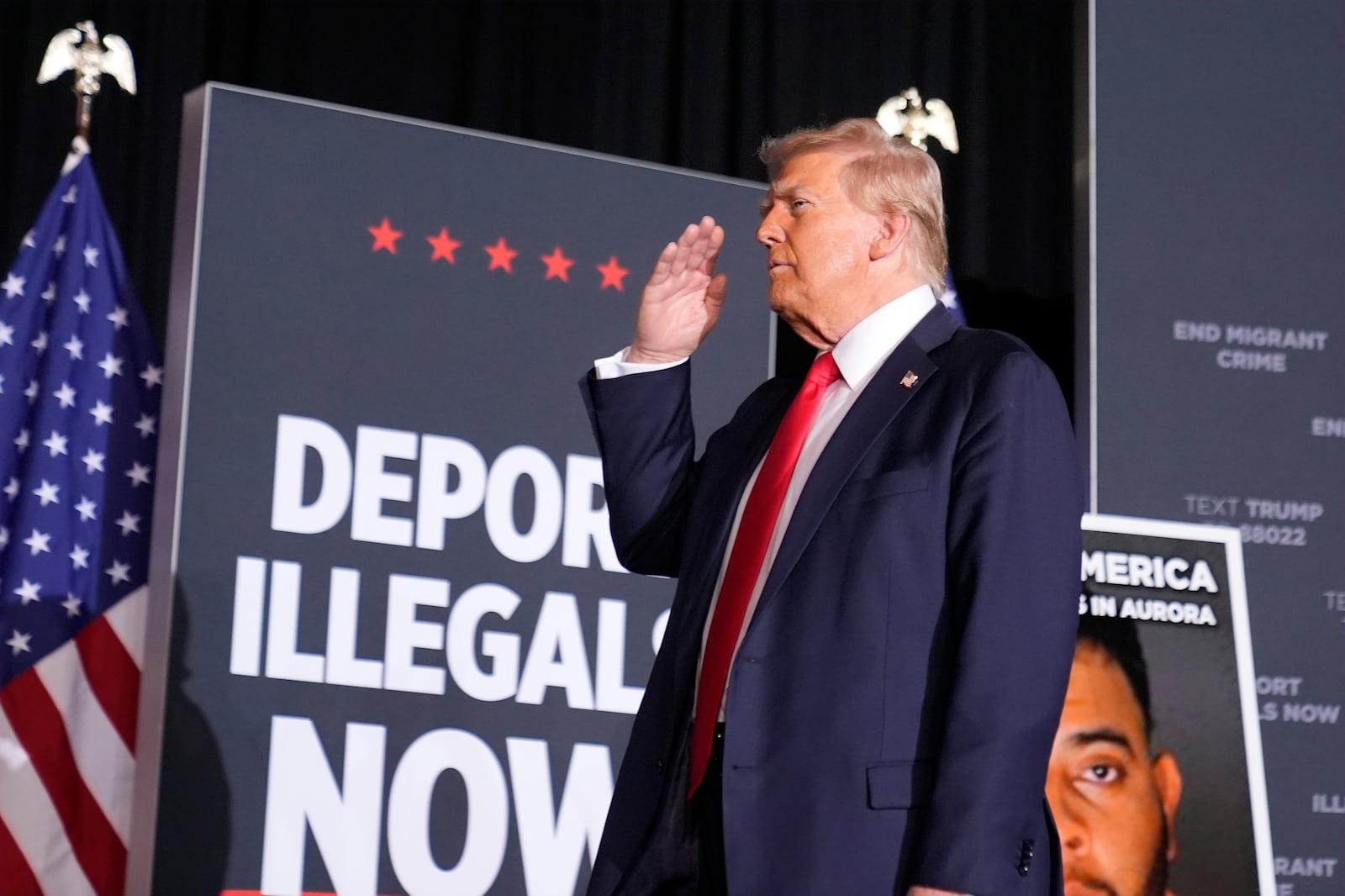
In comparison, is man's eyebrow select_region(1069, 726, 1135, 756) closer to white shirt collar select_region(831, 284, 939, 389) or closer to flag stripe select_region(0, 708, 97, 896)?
white shirt collar select_region(831, 284, 939, 389)

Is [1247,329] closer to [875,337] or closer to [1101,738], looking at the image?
[1101,738]

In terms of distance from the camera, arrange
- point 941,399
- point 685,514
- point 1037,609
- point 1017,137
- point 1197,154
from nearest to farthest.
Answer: point 1037,609, point 941,399, point 685,514, point 1197,154, point 1017,137

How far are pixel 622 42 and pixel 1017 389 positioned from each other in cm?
322

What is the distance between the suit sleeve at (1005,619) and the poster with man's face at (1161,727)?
55.4 inches

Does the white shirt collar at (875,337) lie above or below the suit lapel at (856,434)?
above

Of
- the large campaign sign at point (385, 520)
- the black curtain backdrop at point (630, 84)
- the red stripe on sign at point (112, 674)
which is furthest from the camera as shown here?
the black curtain backdrop at point (630, 84)

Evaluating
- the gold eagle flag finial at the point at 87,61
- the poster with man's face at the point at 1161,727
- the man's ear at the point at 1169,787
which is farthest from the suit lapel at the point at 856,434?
the gold eagle flag finial at the point at 87,61

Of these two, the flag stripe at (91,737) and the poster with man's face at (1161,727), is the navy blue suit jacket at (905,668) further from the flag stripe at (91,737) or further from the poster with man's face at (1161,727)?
the flag stripe at (91,737)

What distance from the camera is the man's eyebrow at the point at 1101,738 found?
3191 mm

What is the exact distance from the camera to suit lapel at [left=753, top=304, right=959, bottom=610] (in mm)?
1778

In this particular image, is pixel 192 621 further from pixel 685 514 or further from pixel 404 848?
pixel 685 514

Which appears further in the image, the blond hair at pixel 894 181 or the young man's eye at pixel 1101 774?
the young man's eye at pixel 1101 774

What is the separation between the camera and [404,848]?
3.38 meters

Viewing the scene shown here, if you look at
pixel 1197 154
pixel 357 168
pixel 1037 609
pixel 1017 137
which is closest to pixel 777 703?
pixel 1037 609
